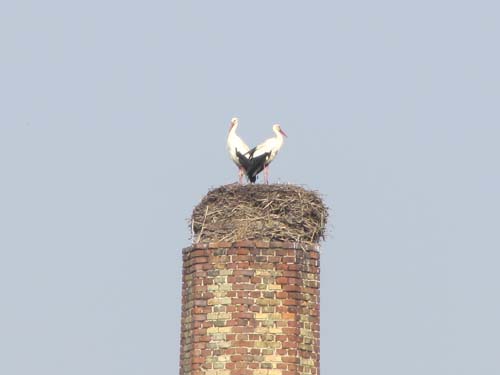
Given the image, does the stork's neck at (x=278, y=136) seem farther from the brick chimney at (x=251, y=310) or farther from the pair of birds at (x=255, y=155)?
the brick chimney at (x=251, y=310)

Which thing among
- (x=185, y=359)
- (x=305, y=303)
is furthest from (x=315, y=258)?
(x=185, y=359)

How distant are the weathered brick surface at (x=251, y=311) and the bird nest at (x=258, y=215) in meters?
0.20

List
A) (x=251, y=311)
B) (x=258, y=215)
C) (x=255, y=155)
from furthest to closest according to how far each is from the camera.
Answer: (x=255, y=155) < (x=258, y=215) < (x=251, y=311)

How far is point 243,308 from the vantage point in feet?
51.0

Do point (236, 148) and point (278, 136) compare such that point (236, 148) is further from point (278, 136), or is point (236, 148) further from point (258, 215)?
point (258, 215)

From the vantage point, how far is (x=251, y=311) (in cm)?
1553

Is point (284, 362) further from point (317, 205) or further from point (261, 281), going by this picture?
point (317, 205)

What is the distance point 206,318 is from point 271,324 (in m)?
0.72

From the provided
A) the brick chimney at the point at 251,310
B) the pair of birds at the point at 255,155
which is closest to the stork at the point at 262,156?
the pair of birds at the point at 255,155

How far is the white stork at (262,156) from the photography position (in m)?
17.9

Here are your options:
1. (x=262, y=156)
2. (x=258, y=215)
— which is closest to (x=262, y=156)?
(x=262, y=156)

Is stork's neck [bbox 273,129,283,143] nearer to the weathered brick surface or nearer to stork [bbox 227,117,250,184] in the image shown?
stork [bbox 227,117,250,184]

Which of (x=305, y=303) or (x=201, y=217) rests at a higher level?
(x=201, y=217)

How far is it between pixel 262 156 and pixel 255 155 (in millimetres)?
89
